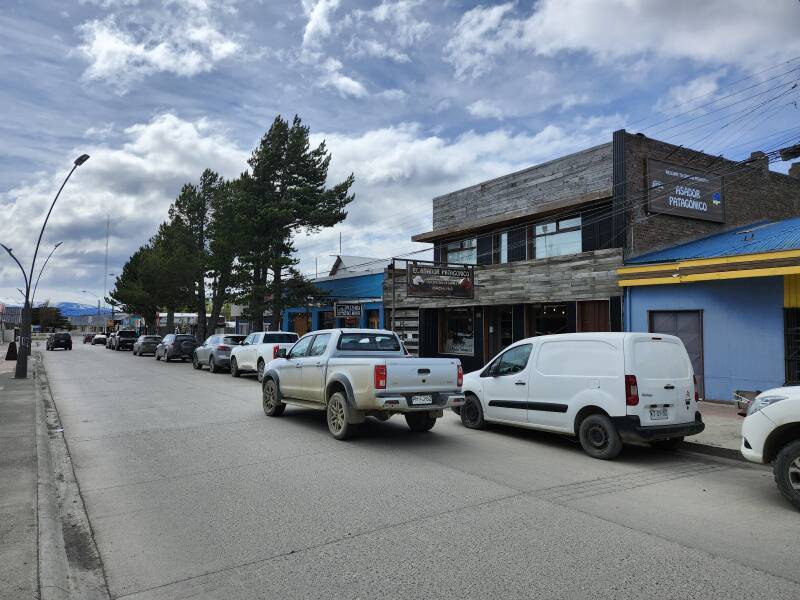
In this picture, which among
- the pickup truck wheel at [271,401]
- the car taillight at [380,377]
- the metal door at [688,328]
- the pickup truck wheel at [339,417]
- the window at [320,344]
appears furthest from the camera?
the metal door at [688,328]

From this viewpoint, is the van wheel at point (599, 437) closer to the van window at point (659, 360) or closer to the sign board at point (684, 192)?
the van window at point (659, 360)

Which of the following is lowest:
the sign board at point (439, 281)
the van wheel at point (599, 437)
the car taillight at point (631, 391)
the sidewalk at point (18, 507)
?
the sidewalk at point (18, 507)

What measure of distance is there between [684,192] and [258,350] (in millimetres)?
14893

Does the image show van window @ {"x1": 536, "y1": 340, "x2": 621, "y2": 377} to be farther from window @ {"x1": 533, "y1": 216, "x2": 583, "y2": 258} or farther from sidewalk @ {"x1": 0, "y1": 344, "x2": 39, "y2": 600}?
window @ {"x1": 533, "y1": 216, "x2": 583, "y2": 258}

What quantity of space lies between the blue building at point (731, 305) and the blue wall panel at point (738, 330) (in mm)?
19

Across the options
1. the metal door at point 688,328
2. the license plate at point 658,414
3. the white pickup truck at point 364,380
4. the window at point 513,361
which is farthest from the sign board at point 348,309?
the license plate at point 658,414

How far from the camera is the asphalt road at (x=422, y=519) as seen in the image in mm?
3947

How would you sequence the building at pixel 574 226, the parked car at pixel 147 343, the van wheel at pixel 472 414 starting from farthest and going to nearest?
1. the parked car at pixel 147 343
2. the building at pixel 574 226
3. the van wheel at pixel 472 414

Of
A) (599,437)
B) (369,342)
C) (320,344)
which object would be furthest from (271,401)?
(599,437)

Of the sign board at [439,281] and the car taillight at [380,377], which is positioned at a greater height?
the sign board at [439,281]

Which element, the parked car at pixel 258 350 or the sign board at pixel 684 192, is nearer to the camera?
the sign board at pixel 684 192

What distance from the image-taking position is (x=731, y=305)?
13273 mm

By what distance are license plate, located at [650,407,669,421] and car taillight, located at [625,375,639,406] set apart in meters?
0.34

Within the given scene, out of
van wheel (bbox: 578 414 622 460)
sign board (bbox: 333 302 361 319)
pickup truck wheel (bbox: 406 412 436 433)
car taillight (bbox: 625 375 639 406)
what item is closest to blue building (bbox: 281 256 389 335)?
sign board (bbox: 333 302 361 319)
